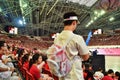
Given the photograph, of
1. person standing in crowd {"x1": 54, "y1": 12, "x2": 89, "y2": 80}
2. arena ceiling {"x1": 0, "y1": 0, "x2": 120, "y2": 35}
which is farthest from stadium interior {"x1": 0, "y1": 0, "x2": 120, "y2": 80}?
person standing in crowd {"x1": 54, "y1": 12, "x2": 89, "y2": 80}

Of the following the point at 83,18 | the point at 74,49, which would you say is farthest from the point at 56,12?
the point at 74,49

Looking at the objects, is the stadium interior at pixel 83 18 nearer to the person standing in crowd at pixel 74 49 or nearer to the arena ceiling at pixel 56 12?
the arena ceiling at pixel 56 12

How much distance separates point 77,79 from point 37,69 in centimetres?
246

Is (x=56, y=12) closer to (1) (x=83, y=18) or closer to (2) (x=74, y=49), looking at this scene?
(1) (x=83, y=18)

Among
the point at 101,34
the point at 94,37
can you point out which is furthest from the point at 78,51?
the point at 94,37

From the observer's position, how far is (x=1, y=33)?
71.8ft

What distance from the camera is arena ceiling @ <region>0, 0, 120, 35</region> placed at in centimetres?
1572

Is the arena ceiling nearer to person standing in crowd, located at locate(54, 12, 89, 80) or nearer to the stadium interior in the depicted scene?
the stadium interior

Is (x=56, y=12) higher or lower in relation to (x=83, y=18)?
higher

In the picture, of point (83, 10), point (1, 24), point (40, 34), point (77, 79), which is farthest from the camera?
point (40, 34)

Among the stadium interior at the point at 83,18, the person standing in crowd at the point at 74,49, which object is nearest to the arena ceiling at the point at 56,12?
the stadium interior at the point at 83,18

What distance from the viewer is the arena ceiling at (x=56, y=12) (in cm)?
1572

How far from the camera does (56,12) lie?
18.2 m

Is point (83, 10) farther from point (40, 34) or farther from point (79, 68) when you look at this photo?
point (79, 68)
